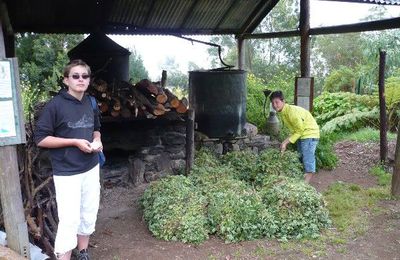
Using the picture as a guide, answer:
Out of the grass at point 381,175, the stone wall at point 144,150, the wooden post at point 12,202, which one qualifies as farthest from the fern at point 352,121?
the wooden post at point 12,202

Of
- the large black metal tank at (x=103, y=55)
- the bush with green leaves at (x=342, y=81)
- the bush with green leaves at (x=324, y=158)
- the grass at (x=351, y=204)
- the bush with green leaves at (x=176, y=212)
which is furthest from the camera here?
the bush with green leaves at (x=342, y=81)

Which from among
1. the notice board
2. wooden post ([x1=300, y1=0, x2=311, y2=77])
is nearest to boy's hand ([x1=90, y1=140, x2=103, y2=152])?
the notice board

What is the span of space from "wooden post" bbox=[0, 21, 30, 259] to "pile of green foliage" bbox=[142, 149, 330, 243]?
153 cm

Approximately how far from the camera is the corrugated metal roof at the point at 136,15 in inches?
256

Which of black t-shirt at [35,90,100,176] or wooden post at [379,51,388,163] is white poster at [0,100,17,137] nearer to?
black t-shirt at [35,90,100,176]

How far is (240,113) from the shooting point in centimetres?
718

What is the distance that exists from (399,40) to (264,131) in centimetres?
674

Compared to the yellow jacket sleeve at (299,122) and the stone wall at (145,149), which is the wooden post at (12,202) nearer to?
the stone wall at (145,149)

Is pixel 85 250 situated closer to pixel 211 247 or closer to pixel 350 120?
pixel 211 247

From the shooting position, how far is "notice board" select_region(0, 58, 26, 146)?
11.4 feet

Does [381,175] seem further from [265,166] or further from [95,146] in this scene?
[95,146]

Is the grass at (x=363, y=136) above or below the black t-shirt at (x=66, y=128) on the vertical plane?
below

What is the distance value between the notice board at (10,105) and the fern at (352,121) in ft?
25.1

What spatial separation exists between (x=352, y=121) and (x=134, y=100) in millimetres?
6188
